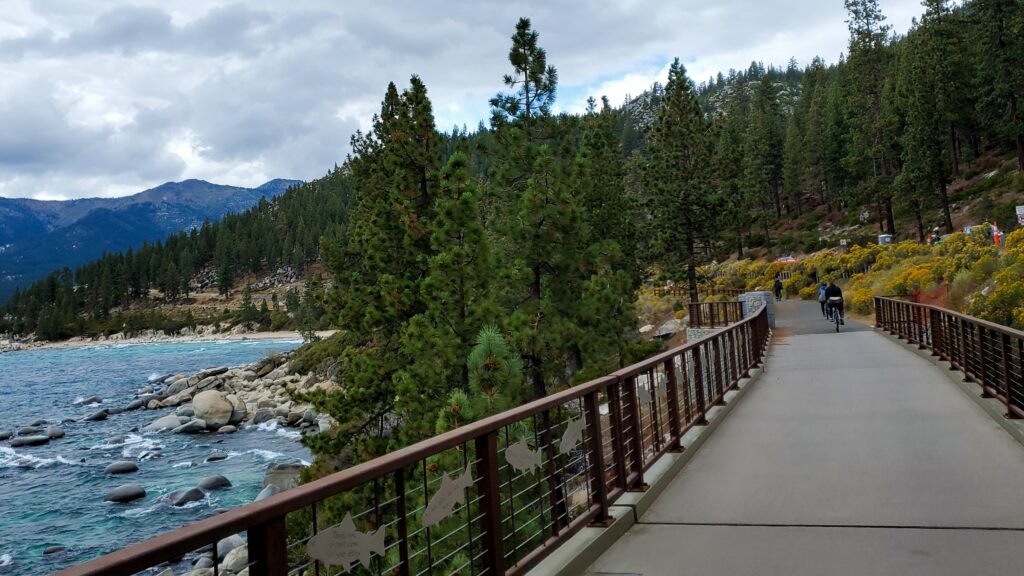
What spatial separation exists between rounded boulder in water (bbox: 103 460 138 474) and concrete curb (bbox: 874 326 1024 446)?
24.3 metres

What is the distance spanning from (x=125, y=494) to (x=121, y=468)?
3928 mm

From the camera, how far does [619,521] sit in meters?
4.89

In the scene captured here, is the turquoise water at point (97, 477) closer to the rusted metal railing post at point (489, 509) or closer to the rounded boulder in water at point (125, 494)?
the rounded boulder in water at point (125, 494)

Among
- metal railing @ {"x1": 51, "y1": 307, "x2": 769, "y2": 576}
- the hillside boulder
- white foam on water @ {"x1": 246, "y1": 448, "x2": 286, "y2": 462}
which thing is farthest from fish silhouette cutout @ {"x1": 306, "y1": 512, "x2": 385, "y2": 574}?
the hillside boulder

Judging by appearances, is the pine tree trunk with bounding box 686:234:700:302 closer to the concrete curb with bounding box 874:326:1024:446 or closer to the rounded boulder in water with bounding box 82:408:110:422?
the concrete curb with bounding box 874:326:1024:446

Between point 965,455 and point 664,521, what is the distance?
356cm

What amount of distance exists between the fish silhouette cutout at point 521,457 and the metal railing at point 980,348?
5.71 metres

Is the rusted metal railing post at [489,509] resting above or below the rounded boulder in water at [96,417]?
above

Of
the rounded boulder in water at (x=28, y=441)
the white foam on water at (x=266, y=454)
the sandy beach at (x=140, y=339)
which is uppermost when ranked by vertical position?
the sandy beach at (x=140, y=339)

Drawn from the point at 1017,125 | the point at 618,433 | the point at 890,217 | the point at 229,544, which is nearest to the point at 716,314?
the point at 229,544

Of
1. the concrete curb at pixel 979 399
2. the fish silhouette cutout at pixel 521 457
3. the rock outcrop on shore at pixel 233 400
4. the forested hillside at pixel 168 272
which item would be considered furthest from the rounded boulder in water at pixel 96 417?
the forested hillside at pixel 168 272

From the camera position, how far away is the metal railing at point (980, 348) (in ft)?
25.4

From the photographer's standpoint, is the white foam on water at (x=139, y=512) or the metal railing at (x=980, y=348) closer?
the metal railing at (x=980, y=348)

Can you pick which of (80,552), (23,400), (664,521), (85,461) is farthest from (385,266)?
(23,400)
